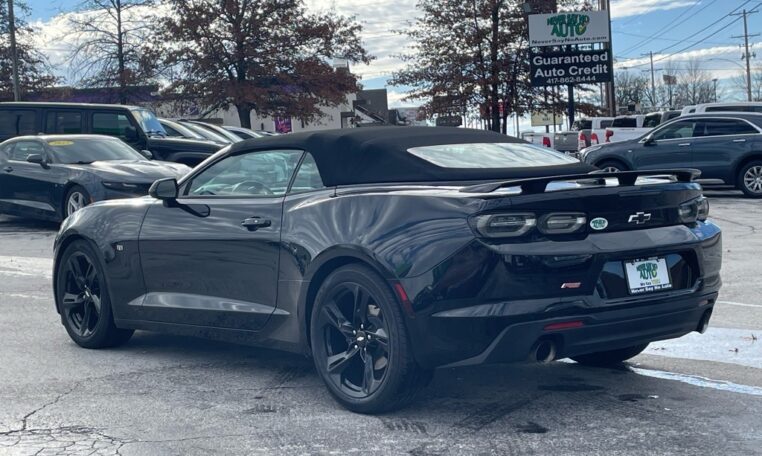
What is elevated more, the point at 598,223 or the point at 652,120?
the point at 652,120

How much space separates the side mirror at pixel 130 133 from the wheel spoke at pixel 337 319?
13789 mm

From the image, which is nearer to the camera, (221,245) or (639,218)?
(639,218)

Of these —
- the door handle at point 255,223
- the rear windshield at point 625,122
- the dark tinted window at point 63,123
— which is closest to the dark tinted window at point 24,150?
the dark tinted window at point 63,123

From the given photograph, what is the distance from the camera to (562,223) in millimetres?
4855

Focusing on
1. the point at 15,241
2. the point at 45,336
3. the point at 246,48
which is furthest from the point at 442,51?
the point at 45,336

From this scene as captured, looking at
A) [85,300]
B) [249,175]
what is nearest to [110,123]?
[85,300]

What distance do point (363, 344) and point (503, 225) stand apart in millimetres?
989

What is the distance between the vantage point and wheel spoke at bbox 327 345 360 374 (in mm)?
5273

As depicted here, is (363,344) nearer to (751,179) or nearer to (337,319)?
(337,319)

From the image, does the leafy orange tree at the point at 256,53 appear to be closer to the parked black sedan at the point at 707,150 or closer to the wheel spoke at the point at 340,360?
the parked black sedan at the point at 707,150

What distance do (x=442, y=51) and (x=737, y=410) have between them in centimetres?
4114

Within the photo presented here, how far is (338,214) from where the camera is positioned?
5.35 m

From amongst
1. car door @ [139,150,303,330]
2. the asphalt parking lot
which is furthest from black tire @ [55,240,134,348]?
car door @ [139,150,303,330]

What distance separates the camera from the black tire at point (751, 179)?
19719 millimetres
